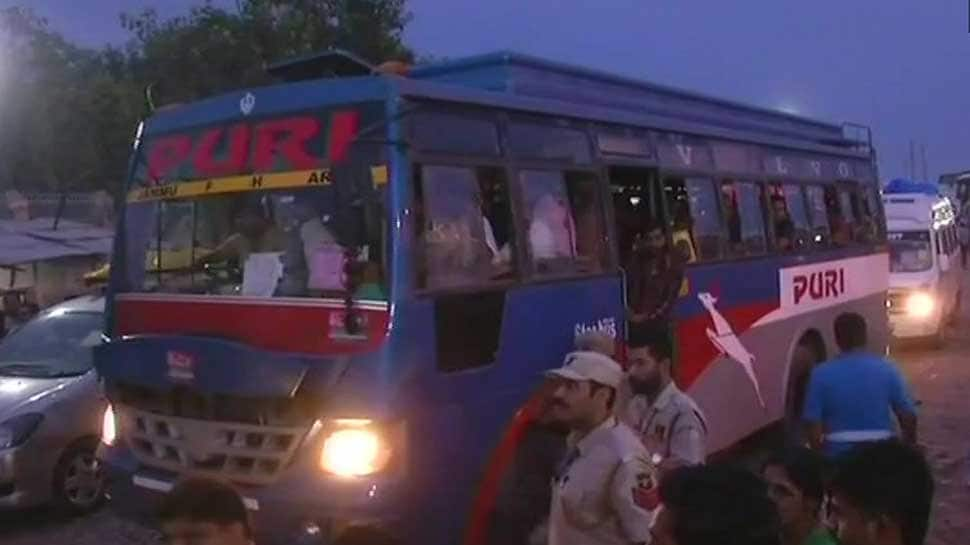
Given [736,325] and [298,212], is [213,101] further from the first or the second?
[736,325]

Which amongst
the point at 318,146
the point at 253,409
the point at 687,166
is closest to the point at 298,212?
the point at 318,146

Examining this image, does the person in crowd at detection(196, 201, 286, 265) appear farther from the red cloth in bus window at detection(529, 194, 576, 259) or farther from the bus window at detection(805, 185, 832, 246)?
the bus window at detection(805, 185, 832, 246)

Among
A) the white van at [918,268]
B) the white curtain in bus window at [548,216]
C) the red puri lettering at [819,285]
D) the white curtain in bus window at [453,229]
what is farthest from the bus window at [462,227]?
the white van at [918,268]

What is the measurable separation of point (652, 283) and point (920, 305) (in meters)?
11.4

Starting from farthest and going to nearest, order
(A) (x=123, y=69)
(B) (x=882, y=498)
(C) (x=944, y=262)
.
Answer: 1. (A) (x=123, y=69)
2. (C) (x=944, y=262)
3. (B) (x=882, y=498)

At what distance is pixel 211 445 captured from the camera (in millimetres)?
5484

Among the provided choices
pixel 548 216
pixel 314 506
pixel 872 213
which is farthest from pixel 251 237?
pixel 872 213

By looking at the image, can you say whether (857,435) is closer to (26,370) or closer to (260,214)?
(260,214)

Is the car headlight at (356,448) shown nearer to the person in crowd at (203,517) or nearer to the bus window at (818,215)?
the person in crowd at (203,517)

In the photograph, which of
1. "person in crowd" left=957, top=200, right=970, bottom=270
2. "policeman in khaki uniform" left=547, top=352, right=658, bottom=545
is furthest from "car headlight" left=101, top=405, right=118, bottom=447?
"person in crowd" left=957, top=200, right=970, bottom=270

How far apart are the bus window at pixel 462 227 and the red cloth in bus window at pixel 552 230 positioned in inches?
10.5

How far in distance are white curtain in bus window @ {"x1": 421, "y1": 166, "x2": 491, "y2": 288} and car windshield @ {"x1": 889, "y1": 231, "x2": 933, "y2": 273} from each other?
44.3 feet

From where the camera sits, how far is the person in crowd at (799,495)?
3701 millimetres

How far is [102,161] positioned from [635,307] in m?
24.9
